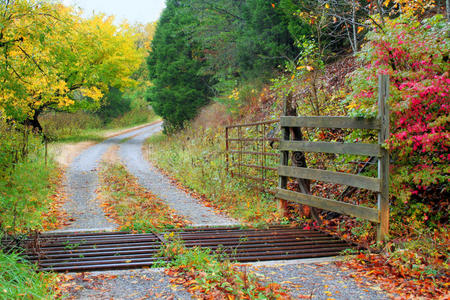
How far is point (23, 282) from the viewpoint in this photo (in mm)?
3646

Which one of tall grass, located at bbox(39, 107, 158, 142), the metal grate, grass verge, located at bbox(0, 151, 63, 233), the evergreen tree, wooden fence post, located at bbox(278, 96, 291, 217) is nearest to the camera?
the metal grate

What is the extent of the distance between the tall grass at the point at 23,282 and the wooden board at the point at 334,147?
399cm

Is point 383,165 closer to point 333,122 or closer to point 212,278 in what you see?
point 333,122

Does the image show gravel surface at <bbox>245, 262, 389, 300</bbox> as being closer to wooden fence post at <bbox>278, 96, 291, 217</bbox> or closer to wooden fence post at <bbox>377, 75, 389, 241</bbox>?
wooden fence post at <bbox>377, 75, 389, 241</bbox>

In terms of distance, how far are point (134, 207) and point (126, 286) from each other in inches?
161

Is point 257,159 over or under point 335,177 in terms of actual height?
under

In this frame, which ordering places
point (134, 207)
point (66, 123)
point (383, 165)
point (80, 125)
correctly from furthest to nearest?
point (80, 125) → point (66, 123) → point (134, 207) → point (383, 165)

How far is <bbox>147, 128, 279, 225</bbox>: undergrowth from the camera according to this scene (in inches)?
307

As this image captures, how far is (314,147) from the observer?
20.5 feet

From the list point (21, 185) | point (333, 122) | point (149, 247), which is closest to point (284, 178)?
point (333, 122)

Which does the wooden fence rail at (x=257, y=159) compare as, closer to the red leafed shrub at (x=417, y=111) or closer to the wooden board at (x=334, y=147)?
the wooden board at (x=334, y=147)

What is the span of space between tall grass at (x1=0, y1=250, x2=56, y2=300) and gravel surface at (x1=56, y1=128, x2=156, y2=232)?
2443 millimetres

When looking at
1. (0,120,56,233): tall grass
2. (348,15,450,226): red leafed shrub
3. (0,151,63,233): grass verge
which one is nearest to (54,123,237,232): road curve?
(0,151,63,233): grass verge

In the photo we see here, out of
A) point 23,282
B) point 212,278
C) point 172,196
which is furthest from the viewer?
point 172,196
